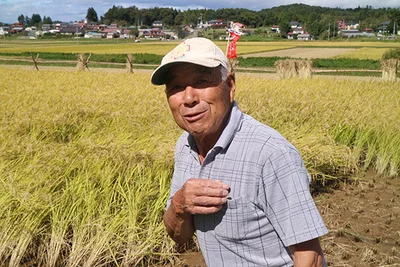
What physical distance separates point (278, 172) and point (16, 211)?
237cm

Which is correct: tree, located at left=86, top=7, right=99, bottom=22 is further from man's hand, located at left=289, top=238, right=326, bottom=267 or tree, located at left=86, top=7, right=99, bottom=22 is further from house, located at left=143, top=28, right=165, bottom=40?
man's hand, located at left=289, top=238, right=326, bottom=267

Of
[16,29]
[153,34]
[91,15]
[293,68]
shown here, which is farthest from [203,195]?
[91,15]

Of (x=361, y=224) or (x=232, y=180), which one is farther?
(x=361, y=224)

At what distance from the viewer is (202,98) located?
1500 mm

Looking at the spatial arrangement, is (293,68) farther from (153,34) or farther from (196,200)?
(153,34)

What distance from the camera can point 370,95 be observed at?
8.47 meters

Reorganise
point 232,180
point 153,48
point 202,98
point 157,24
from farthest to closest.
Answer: point 157,24, point 153,48, point 202,98, point 232,180

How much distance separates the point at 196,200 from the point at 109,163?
97.6 inches

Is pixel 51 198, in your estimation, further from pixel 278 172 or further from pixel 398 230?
pixel 398 230

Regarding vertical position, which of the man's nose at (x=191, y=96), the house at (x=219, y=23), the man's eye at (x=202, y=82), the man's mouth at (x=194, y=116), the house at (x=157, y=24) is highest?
the man's eye at (x=202, y=82)

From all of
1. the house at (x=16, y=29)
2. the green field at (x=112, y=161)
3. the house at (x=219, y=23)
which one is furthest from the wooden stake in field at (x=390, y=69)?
the house at (x=16, y=29)

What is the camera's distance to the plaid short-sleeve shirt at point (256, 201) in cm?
A: 129

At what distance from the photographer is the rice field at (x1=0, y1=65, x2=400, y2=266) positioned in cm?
312

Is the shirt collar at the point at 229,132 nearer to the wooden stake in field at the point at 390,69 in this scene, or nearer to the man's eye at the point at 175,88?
the man's eye at the point at 175,88
